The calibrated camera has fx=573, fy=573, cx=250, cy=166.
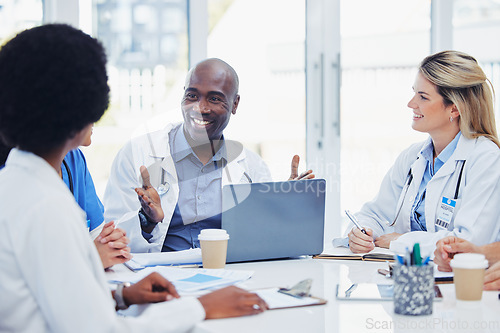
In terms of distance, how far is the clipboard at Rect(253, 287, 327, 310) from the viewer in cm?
139

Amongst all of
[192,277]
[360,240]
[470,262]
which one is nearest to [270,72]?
[360,240]

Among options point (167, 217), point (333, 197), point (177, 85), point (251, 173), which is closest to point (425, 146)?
point (251, 173)

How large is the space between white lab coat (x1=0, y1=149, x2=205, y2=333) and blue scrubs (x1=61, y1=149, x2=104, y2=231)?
1.04 m

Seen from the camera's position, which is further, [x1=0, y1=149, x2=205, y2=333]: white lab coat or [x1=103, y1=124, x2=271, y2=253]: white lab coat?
[x1=103, y1=124, x2=271, y2=253]: white lab coat

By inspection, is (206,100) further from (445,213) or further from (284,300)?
(284,300)

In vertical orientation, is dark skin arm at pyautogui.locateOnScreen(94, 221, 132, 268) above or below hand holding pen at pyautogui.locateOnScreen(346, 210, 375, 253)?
above

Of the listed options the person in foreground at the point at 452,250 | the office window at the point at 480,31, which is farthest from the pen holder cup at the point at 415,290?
the office window at the point at 480,31

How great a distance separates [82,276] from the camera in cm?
105

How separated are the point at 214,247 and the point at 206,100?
3.88 feet

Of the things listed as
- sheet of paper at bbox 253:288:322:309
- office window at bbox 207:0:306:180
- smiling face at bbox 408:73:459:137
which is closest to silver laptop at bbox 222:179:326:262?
sheet of paper at bbox 253:288:322:309

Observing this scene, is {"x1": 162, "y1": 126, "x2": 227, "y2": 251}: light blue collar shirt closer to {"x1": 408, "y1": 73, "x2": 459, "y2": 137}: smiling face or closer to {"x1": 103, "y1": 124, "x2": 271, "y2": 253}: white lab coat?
{"x1": 103, "y1": 124, "x2": 271, "y2": 253}: white lab coat

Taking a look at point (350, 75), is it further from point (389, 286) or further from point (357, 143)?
point (389, 286)

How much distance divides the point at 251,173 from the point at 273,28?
1.69 m

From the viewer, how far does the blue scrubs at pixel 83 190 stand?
7.06 feet
